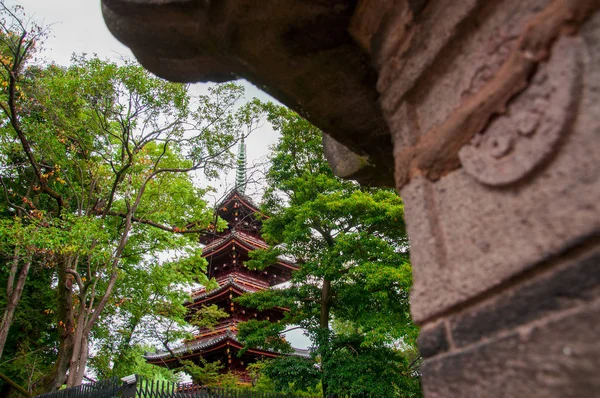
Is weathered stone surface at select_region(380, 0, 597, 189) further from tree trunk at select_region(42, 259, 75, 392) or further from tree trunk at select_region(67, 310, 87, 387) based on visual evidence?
tree trunk at select_region(42, 259, 75, 392)

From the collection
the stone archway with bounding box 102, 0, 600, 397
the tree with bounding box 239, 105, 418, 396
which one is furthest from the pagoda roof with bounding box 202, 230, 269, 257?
the stone archway with bounding box 102, 0, 600, 397

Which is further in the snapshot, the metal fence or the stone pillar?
the metal fence

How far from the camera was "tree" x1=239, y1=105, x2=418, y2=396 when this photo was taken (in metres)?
7.37

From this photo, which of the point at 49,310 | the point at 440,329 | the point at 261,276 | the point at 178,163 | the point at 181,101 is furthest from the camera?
the point at 261,276

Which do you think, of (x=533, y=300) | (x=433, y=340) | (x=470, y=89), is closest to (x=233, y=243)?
(x=433, y=340)

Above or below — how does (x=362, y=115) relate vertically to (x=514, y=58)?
above

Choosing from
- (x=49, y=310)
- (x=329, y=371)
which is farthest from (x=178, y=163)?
(x=329, y=371)

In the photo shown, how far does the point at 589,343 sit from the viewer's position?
68 centimetres

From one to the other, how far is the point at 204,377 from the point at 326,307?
3.82 metres

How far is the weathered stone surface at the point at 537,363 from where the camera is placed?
2.23ft

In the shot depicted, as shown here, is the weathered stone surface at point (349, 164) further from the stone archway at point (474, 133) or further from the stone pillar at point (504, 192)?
the stone pillar at point (504, 192)

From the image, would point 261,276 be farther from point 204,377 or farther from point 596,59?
point 596,59

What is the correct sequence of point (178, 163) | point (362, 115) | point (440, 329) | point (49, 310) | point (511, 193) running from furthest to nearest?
1. point (178, 163)
2. point (49, 310)
3. point (362, 115)
4. point (440, 329)
5. point (511, 193)

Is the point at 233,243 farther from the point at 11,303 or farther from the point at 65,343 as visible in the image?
the point at 65,343
